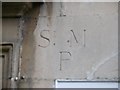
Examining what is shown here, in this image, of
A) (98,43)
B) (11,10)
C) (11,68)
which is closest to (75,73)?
(98,43)

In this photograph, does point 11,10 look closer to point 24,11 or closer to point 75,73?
point 24,11

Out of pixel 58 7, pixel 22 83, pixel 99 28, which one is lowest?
pixel 22 83

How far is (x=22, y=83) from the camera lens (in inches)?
118

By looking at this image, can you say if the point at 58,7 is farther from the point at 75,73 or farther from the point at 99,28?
the point at 75,73

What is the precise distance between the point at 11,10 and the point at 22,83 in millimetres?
633

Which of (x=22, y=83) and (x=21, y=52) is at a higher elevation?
(x=21, y=52)

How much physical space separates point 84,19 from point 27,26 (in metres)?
0.50

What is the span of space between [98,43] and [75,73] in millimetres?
324

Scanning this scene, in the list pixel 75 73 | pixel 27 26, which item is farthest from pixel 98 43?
pixel 27 26

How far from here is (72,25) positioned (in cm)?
311

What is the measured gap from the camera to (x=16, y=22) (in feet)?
10.2

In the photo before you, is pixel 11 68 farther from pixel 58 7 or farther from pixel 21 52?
pixel 58 7

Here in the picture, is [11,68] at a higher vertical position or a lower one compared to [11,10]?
lower

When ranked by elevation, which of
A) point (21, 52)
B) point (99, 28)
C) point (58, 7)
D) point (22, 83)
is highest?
point (58, 7)
